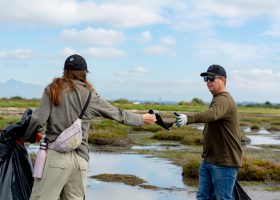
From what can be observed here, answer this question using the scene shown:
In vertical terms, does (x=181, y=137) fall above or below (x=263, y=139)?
above

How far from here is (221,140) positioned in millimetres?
6129

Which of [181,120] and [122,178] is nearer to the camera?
[181,120]

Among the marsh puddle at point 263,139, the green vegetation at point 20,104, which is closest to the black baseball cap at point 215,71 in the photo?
the marsh puddle at point 263,139

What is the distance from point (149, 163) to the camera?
16094 millimetres

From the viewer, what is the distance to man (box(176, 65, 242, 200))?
609 centimetres

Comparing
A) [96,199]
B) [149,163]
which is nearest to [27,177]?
[96,199]

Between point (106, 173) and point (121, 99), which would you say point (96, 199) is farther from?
point (121, 99)

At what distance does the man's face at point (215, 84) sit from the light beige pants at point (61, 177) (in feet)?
6.50

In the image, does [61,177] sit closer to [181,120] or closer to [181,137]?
[181,120]

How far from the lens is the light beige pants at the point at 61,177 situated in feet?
16.1

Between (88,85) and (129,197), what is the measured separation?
558cm

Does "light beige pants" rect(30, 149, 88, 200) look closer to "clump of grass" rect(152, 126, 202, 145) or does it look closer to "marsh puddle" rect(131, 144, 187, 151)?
"marsh puddle" rect(131, 144, 187, 151)

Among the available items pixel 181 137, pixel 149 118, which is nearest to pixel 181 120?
pixel 149 118

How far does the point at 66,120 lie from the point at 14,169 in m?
0.99
